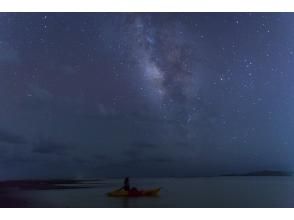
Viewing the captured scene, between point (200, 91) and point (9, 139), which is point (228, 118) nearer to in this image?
point (200, 91)

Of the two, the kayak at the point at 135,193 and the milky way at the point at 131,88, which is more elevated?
the milky way at the point at 131,88

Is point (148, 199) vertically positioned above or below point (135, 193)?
below

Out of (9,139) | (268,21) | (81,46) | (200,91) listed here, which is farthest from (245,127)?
(9,139)

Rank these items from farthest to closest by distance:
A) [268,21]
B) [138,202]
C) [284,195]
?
1. [284,195]
2. [268,21]
3. [138,202]

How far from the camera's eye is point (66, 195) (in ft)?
24.4

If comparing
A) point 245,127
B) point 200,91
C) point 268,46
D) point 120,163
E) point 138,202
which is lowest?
point 138,202

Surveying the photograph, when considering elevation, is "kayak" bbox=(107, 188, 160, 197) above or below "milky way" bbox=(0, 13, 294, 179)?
below

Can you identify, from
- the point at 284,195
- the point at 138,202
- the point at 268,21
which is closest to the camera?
the point at 138,202

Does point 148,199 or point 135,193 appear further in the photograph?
Answer: point 135,193

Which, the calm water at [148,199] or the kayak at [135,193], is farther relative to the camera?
the kayak at [135,193]

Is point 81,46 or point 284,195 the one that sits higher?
point 81,46

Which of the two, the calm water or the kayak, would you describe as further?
the kayak

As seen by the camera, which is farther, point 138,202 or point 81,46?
point 81,46

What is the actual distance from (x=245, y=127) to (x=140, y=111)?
1891 millimetres
